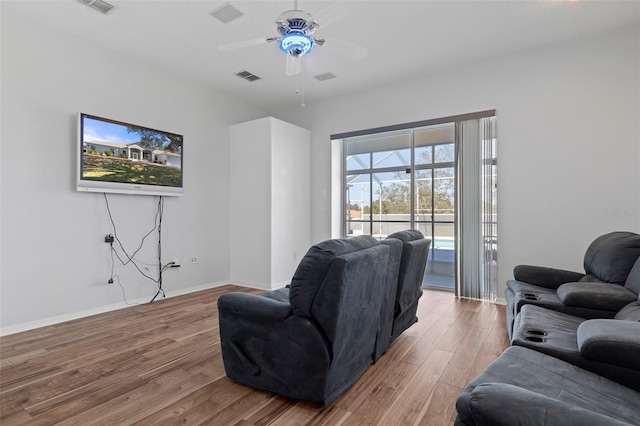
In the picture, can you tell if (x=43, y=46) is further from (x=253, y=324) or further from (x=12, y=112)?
(x=253, y=324)

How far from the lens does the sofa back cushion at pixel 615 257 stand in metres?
2.53

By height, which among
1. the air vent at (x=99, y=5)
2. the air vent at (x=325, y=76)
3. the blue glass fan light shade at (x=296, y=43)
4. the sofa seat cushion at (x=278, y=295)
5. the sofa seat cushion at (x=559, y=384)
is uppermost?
the air vent at (x=325, y=76)

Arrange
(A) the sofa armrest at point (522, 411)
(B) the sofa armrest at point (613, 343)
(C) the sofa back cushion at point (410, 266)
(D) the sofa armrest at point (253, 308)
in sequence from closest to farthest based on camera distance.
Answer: (A) the sofa armrest at point (522, 411) < (B) the sofa armrest at point (613, 343) < (D) the sofa armrest at point (253, 308) < (C) the sofa back cushion at point (410, 266)

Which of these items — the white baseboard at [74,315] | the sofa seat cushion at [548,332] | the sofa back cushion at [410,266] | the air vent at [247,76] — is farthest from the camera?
the air vent at [247,76]

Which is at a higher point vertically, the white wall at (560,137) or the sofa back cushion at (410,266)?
the white wall at (560,137)

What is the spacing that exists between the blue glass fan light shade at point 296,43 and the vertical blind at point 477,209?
2766 mm

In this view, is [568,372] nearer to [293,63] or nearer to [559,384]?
[559,384]

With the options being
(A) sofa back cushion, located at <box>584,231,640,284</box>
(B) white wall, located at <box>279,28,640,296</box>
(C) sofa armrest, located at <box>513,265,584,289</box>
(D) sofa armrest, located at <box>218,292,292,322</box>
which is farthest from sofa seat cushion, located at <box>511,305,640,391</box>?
(B) white wall, located at <box>279,28,640,296</box>

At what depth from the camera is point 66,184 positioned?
3557mm

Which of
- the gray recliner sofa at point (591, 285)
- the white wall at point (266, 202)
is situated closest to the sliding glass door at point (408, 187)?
the white wall at point (266, 202)

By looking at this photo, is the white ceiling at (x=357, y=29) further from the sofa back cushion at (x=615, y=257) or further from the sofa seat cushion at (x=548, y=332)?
the sofa seat cushion at (x=548, y=332)

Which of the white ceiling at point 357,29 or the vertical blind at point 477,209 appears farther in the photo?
the vertical blind at point 477,209

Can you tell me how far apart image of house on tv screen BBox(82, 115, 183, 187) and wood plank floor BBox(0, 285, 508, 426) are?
171cm

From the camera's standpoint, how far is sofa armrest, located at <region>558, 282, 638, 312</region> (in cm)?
217
